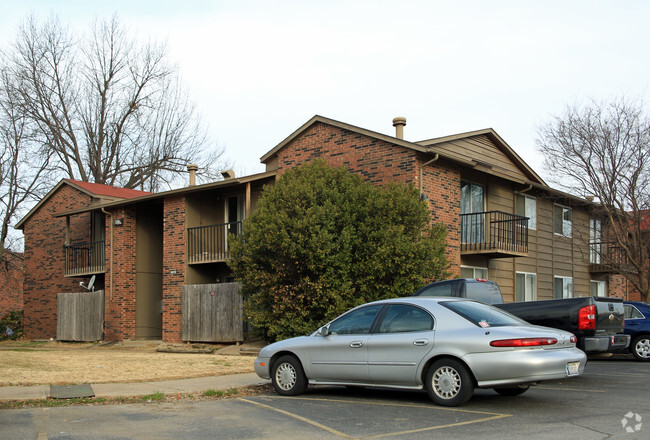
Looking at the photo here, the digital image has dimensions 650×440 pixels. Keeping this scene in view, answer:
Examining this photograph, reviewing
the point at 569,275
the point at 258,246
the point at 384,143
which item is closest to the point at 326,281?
the point at 258,246

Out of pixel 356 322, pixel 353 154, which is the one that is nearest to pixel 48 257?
pixel 353 154

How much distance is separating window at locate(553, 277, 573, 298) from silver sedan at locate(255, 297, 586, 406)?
636 inches

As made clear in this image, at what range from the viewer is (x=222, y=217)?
23547 mm

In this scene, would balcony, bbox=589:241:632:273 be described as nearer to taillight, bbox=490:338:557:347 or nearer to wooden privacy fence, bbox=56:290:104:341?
taillight, bbox=490:338:557:347

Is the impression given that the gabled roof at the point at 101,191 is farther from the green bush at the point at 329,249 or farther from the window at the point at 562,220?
the window at the point at 562,220

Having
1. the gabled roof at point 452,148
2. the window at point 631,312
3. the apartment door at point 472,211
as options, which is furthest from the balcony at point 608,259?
the window at point 631,312

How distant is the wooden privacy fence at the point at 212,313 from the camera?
2025 cm

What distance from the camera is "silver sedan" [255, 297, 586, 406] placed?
8.04m

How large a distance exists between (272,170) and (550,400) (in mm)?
14932

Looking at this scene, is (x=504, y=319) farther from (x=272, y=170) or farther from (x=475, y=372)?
(x=272, y=170)

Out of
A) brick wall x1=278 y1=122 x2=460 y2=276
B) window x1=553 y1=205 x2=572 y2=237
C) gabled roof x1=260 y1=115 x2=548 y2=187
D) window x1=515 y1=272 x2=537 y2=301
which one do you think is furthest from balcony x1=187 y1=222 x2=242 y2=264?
window x1=553 y1=205 x2=572 y2=237

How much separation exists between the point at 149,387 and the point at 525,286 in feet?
49.7

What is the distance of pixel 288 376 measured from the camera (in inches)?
388

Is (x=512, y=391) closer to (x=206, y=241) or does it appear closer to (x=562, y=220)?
(x=206, y=241)
